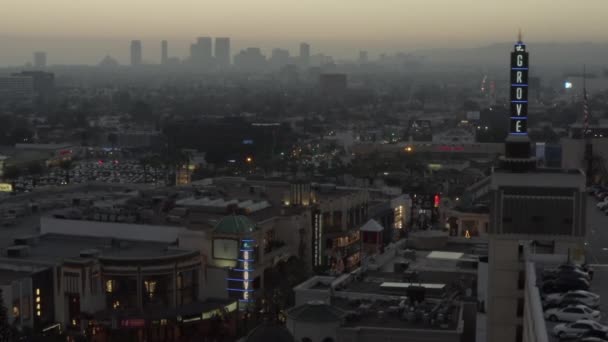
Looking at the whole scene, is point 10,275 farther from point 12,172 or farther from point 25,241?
point 12,172

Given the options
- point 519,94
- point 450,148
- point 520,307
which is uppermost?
point 519,94

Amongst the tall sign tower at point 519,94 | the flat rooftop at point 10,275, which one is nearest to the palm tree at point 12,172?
the flat rooftop at point 10,275

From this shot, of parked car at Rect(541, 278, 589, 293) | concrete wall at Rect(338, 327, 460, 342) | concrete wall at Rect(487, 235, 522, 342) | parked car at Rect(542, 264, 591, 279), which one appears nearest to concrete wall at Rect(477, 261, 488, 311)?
concrete wall at Rect(338, 327, 460, 342)

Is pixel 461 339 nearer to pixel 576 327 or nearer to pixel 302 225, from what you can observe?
pixel 576 327

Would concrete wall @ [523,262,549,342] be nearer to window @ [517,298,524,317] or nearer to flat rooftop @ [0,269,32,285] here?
window @ [517,298,524,317]

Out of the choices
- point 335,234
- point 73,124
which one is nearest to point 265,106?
point 73,124

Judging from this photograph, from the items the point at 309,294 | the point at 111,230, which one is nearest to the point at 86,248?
the point at 111,230
